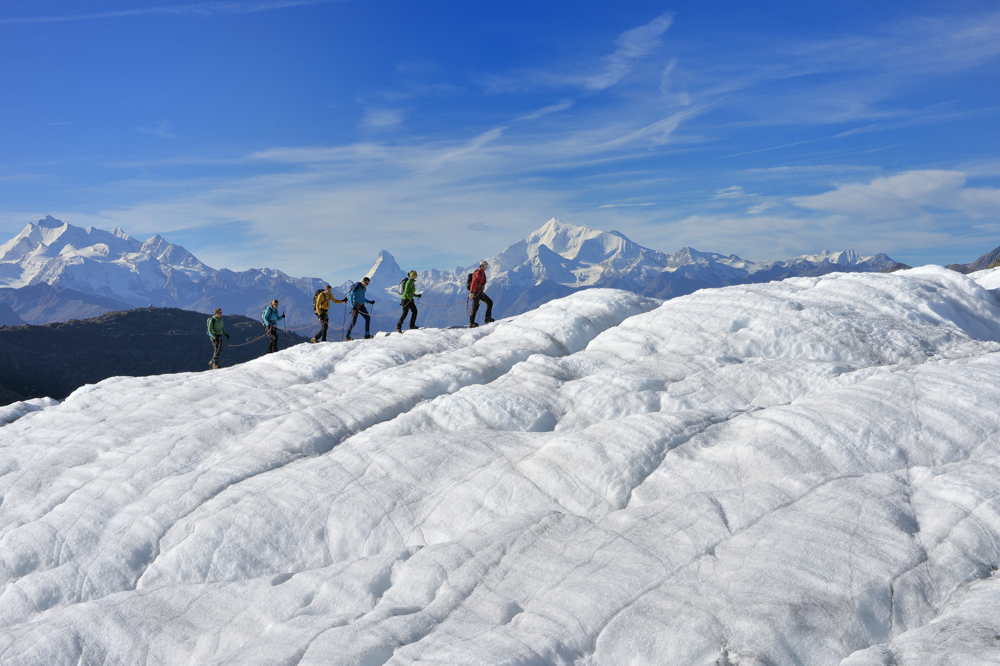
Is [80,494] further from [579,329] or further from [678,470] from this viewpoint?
[579,329]

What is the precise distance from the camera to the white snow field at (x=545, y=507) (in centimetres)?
927

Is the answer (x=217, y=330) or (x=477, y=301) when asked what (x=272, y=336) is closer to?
(x=217, y=330)

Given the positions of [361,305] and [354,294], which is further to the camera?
[354,294]

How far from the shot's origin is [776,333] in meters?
20.8

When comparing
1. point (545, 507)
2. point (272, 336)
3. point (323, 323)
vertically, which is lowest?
point (545, 507)

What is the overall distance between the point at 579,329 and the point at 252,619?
16069mm

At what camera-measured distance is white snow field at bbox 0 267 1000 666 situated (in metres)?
9.27

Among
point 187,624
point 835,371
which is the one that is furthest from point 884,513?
point 187,624

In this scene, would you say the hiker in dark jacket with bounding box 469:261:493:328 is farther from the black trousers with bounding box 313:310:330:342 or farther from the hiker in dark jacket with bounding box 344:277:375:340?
the black trousers with bounding box 313:310:330:342

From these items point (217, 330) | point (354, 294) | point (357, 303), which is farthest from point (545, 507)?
point (217, 330)

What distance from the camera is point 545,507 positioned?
42.3 ft

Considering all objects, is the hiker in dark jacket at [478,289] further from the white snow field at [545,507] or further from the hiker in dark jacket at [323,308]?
the white snow field at [545,507]

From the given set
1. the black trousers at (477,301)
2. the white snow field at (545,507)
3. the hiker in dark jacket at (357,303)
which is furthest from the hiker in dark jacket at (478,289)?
the white snow field at (545,507)

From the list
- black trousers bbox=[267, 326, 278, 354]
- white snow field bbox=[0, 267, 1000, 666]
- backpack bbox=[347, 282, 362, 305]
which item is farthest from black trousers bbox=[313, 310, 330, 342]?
white snow field bbox=[0, 267, 1000, 666]
